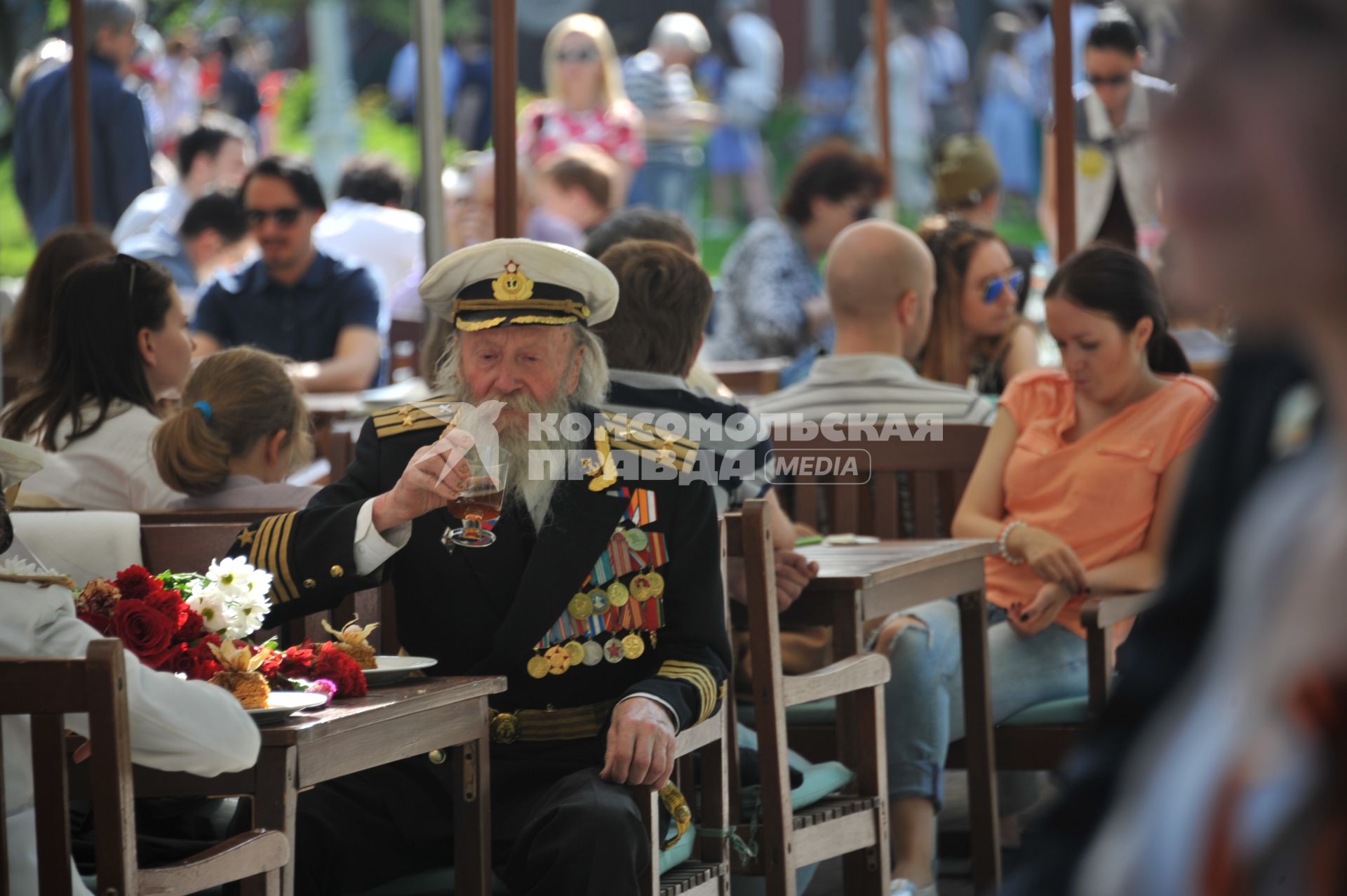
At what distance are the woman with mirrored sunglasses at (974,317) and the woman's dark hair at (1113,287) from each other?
104 cm

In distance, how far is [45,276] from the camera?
5.22 m

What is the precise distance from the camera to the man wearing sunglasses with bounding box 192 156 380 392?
266 inches

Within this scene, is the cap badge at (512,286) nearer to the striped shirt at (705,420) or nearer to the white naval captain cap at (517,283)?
the white naval captain cap at (517,283)

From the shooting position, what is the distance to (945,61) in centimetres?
1705

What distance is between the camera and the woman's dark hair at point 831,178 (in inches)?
297

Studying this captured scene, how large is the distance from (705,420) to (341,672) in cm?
115

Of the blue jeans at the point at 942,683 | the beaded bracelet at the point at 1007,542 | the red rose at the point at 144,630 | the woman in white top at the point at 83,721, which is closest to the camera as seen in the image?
the woman in white top at the point at 83,721

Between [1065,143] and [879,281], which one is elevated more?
[1065,143]

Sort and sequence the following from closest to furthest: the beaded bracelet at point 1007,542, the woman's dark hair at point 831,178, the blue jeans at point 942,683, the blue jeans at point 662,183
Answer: the blue jeans at point 942,683, the beaded bracelet at point 1007,542, the woman's dark hair at point 831,178, the blue jeans at point 662,183

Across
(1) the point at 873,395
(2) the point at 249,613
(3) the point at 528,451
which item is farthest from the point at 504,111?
(2) the point at 249,613

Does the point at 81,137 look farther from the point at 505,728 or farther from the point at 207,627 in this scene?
the point at 207,627

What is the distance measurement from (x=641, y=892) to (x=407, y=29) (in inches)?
854

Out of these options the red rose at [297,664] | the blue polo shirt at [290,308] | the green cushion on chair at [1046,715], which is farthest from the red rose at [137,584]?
the blue polo shirt at [290,308]

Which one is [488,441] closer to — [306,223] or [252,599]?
[252,599]
